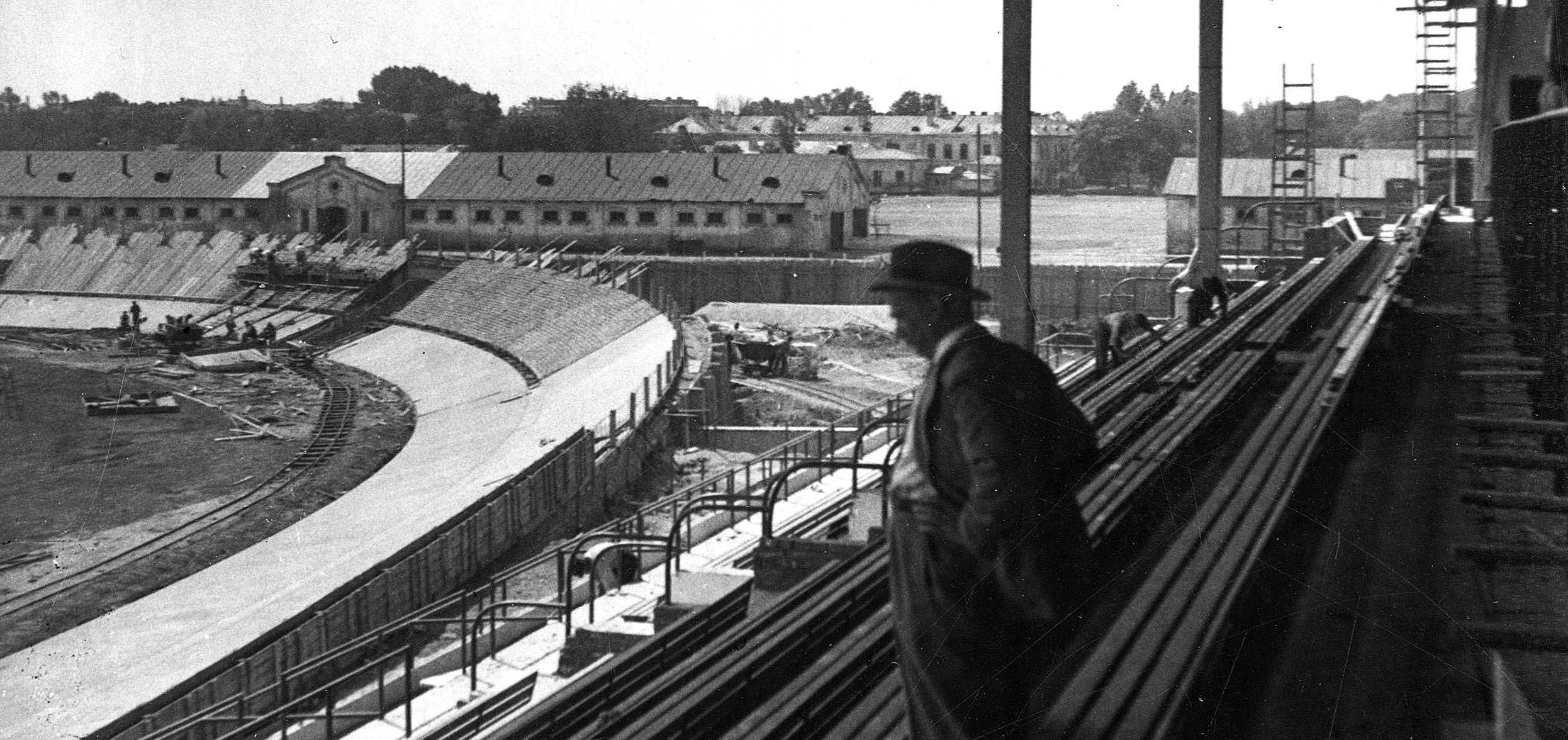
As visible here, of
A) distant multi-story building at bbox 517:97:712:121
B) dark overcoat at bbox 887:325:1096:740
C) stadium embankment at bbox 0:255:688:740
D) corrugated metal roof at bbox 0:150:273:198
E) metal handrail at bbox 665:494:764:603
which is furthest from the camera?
distant multi-story building at bbox 517:97:712:121

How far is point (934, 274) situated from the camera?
8.21 feet

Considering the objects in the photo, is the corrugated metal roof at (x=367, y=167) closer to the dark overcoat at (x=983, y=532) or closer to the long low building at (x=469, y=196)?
the long low building at (x=469, y=196)

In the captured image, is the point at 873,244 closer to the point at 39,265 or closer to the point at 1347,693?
the point at 39,265

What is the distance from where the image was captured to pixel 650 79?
7605 mm

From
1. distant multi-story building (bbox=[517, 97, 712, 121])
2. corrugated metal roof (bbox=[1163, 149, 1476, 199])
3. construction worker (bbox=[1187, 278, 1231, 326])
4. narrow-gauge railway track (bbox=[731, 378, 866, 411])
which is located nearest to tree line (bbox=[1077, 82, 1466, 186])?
corrugated metal roof (bbox=[1163, 149, 1476, 199])

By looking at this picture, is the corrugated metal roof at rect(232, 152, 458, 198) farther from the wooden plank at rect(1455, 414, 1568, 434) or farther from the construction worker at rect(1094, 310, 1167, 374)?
the wooden plank at rect(1455, 414, 1568, 434)

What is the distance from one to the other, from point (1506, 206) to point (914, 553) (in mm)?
9037

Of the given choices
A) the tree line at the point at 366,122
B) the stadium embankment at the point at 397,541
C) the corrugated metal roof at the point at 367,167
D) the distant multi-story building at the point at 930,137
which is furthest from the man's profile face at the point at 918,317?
the tree line at the point at 366,122

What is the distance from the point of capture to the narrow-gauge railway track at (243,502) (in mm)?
14992

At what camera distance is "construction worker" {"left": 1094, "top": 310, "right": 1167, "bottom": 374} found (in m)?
9.07

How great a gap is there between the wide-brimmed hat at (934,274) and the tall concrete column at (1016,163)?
383cm

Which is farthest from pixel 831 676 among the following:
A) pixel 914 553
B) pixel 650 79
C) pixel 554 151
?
pixel 554 151

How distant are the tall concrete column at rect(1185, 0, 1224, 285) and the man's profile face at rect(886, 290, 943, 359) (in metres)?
11.0

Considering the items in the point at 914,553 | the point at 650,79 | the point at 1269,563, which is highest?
the point at 650,79
